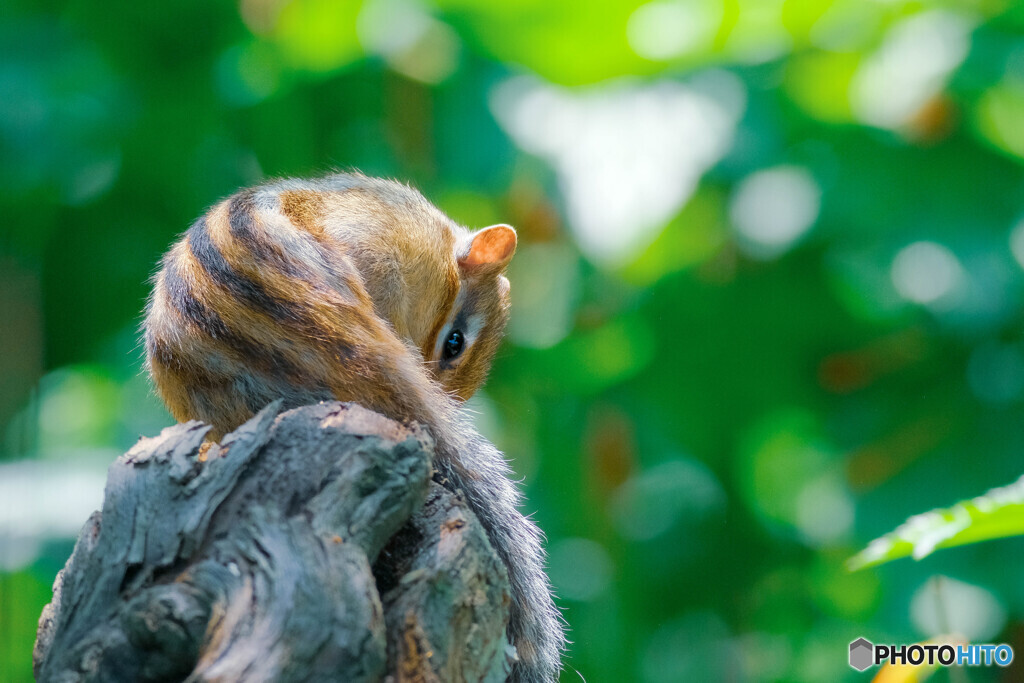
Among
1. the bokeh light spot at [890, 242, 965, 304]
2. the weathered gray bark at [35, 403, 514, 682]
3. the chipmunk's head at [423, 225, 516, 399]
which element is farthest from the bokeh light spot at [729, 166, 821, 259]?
the weathered gray bark at [35, 403, 514, 682]

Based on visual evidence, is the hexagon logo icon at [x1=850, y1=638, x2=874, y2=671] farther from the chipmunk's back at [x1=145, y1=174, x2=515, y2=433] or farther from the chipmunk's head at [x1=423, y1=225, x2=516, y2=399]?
the chipmunk's back at [x1=145, y1=174, x2=515, y2=433]

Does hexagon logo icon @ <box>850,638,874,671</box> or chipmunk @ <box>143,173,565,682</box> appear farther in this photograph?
hexagon logo icon @ <box>850,638,874,671</box>

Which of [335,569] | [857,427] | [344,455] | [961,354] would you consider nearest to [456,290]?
[344,455]

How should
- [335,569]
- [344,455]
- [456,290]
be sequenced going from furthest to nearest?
1. [456,290]
2. [344,455]
3. [335,569]

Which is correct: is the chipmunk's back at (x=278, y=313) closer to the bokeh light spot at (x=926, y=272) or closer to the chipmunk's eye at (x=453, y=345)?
the chipmunk's eye at (x=453, y=345)

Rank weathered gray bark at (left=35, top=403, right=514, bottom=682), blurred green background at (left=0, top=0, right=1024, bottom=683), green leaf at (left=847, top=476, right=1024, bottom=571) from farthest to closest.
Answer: blurred green background at (left=0, top=0, right=1024, bottom=683) → green leaf at (left=847, top=476, right=1024, bottom=571) → weathered gray bark at (left=35, top=403, right=514, bottom=682)

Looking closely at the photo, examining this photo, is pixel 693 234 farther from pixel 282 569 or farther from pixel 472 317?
pixel 282 569

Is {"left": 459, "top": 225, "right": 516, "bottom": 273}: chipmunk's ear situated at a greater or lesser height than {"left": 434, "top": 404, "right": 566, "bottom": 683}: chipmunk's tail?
greater

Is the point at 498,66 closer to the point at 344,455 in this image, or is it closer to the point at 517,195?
the point at 517,195
